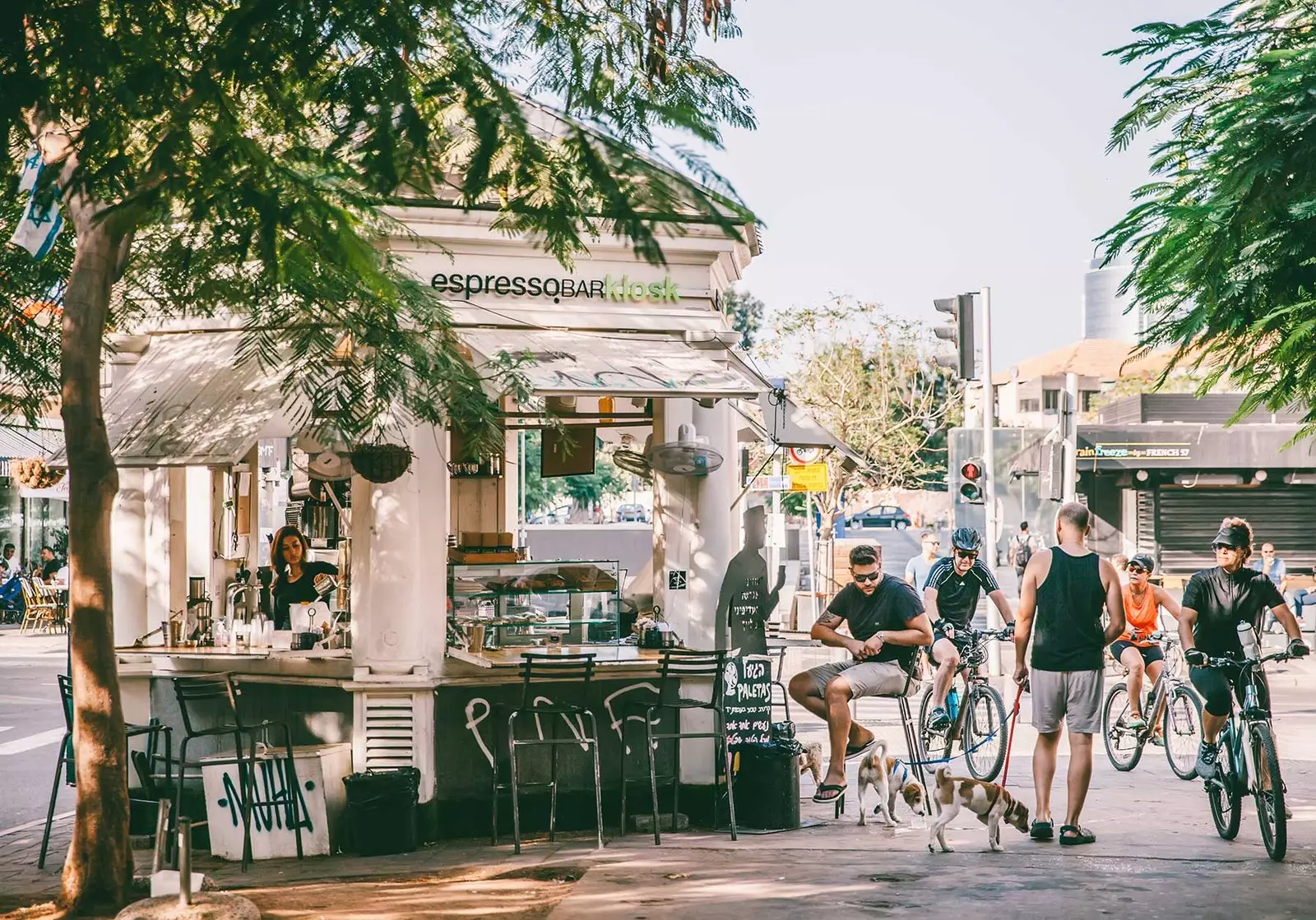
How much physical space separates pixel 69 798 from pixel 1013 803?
7288 millimetres

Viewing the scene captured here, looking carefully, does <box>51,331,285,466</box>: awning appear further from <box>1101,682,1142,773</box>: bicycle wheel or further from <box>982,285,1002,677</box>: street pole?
<box>982,285,1002,677</box>: street pole

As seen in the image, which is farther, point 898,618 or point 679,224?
point 898,618

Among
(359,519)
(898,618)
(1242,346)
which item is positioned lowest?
(898,618)

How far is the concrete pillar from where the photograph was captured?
984 cm

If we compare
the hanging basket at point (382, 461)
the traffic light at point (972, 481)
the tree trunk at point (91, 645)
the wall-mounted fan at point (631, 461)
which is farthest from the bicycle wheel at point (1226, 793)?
the traffic light at point (972, 481)

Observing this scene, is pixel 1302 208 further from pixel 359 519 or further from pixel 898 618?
pixel 359 519

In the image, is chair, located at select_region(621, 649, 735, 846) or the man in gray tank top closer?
the man in gray tank top

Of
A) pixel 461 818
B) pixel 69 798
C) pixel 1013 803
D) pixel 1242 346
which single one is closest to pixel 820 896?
pixel 1013 803

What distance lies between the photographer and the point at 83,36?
602 centimetres

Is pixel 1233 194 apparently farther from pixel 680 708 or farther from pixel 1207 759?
pixel 680 708

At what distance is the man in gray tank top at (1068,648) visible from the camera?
8.09 meters

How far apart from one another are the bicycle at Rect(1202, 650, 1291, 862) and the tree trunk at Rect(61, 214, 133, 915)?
5758 millimetres

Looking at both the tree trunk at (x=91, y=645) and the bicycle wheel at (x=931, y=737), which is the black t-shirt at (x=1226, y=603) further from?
the tree trunk at (x=91, y=645)

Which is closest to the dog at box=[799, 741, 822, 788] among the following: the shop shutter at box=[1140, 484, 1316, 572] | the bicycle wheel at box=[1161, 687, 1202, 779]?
the bicycle wheel at box=[1161, 687, 1202, 779]
